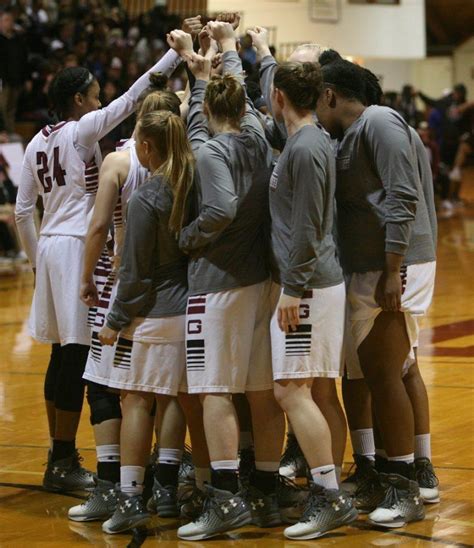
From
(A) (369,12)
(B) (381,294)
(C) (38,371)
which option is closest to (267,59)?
(B) (381,294)

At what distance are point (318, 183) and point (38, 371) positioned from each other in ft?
13.4

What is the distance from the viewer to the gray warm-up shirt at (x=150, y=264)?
4305mm

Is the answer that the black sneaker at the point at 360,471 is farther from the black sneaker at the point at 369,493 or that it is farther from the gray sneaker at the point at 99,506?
the gray sneaker at the point at 99,506

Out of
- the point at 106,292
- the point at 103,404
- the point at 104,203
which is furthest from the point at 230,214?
the point at 103,404

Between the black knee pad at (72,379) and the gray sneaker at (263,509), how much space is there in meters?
1.01

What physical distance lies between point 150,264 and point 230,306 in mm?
351

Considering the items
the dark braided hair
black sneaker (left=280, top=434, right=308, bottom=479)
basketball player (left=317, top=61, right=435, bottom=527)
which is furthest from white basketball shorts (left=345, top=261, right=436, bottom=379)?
the dark braided hair

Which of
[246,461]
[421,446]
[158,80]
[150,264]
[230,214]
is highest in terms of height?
[158,80]

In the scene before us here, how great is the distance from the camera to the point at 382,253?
4.45 metres

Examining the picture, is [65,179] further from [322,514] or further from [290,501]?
[322,514]

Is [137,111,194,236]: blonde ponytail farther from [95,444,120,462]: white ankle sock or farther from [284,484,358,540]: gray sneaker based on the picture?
[284,484,358,540]: gray sneaker

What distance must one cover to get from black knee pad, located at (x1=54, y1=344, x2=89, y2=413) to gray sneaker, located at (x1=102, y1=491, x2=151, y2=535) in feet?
2.67

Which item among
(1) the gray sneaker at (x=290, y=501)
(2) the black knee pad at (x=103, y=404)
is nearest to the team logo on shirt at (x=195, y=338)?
(2) the black knee pad at (x=103, y=404)

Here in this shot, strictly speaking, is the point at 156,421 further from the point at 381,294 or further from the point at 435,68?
the point at 435,68
